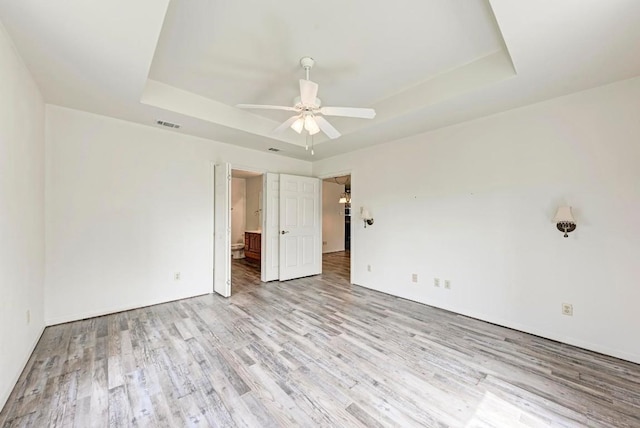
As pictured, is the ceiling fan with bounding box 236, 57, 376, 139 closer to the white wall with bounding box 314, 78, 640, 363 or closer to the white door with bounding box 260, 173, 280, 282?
the white wall with bounding box 314, 78, 640, 363

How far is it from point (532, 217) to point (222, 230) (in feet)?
13.5

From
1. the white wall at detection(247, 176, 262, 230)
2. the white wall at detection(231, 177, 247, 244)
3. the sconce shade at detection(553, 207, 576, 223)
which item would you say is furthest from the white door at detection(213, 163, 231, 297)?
the sconce shade at detection(553, 207, 576, 223)

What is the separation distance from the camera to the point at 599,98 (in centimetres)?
252

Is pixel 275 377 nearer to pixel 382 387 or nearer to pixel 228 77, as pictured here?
pixel 382 387

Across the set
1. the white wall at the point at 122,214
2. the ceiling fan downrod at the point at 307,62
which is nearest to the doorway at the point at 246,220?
the white wall at the point at 122,214

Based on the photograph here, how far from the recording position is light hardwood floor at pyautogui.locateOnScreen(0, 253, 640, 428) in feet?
5.58

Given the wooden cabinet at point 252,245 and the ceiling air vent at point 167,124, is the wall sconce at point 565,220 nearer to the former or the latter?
the ceiling air vent at point 167,124

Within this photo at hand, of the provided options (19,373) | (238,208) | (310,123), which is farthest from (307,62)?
(238,208)

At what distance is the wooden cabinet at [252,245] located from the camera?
679 centimetres

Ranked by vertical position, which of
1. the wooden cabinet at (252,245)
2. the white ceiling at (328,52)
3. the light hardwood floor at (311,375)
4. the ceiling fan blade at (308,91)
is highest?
the white ceiling at (328,52)

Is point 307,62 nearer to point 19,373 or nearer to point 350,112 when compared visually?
point 350,112

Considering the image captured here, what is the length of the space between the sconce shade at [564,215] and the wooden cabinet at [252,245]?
5676 millimetres

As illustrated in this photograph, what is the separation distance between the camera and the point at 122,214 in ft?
11.4

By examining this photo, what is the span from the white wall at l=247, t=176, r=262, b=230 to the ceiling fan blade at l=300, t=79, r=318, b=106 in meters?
5.19
